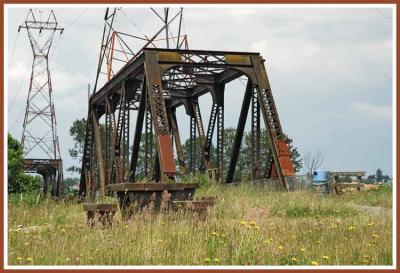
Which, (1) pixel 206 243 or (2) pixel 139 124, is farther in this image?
(2) pixel 139 124

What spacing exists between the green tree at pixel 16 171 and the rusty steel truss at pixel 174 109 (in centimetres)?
1327

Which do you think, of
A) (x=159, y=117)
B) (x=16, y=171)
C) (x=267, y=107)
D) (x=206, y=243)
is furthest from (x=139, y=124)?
(x=16, y=171)

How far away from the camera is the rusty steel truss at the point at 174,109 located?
2098 cm

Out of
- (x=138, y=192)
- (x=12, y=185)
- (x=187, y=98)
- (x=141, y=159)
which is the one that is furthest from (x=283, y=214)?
(x=141, y=159)

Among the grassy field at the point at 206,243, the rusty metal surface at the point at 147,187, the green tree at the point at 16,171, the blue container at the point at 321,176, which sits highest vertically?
the green tree at the point at 16,171

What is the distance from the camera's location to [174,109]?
35031 millimetres

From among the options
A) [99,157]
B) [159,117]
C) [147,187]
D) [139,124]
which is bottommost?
[147,187]

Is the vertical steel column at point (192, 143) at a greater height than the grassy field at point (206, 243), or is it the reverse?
the vertical steel column at point (192, 143)

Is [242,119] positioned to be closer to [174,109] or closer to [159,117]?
[159,117]

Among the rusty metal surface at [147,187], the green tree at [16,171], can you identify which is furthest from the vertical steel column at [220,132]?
the green tree at [16,171]

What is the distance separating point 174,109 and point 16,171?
60.9ft

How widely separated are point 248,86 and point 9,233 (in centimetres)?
1637

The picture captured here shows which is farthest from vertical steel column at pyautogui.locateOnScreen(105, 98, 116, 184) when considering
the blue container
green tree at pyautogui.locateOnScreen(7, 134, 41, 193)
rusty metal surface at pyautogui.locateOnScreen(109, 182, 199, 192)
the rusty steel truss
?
rusty metal surface at pyautogui.locateOnScreen(109, 182, 199, 192)

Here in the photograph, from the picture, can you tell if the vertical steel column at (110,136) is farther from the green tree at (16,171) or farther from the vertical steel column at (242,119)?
the green tree at (16,171)
